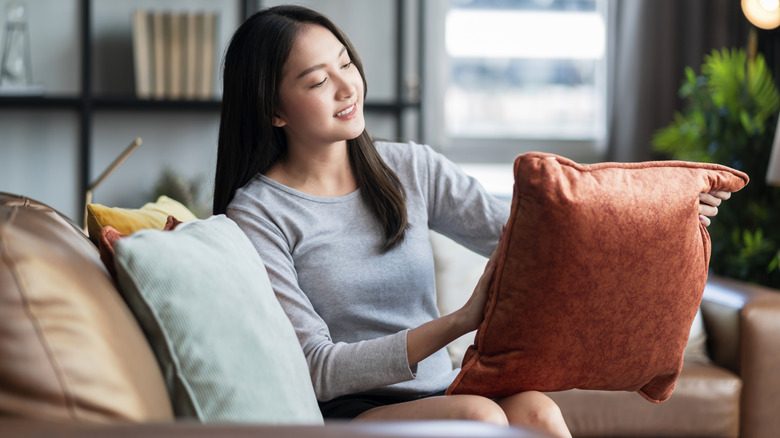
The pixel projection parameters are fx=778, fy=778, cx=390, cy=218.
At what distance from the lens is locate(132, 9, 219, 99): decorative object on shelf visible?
10.2 feet

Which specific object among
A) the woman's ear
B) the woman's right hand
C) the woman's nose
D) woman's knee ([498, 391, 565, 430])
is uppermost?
the woman's nose

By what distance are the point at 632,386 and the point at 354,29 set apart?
2586mm

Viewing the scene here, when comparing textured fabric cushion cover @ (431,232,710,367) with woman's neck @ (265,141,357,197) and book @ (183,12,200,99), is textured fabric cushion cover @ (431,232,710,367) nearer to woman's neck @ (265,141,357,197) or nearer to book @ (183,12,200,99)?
woman's neck @ (265,141,357,197)

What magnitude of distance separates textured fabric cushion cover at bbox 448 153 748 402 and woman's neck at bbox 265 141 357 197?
0.43 m

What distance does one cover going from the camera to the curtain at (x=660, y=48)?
3.38 meters

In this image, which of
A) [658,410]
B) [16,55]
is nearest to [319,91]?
[658,410]

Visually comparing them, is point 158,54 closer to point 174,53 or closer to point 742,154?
point 174,53

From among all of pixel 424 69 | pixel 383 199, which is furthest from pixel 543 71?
pixel 383 199

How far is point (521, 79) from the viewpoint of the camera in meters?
3.68

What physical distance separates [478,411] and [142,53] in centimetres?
255

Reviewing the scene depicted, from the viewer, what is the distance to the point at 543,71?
3668 millimetres

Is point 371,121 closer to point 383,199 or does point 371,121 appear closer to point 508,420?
point 383,199

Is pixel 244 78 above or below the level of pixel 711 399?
above

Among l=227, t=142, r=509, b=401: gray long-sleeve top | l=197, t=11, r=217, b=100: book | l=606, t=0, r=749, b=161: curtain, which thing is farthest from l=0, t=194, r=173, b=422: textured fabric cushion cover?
l=606, t=0, r=749, b=161: curtain
